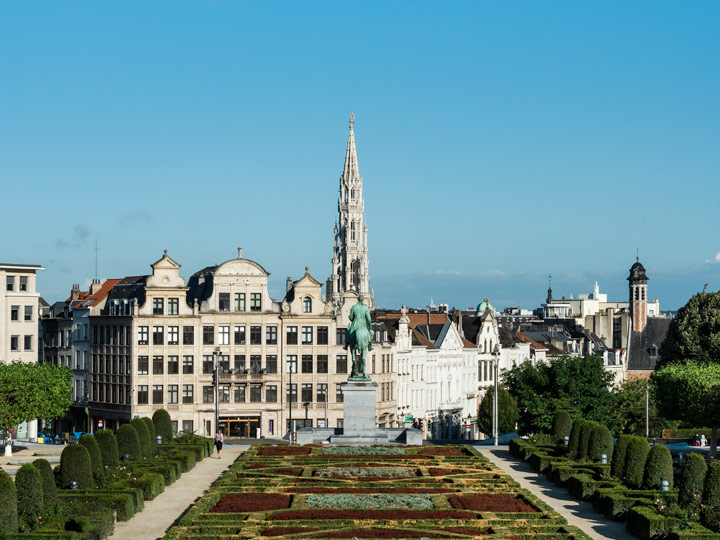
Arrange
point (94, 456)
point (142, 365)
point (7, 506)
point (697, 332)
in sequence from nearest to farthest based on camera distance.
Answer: point (7, 506)
point (94, 456)
point (142, 365)
point (697, 332)

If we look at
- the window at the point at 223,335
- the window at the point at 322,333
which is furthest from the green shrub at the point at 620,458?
the window at the point at 223,335

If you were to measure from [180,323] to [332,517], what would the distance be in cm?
6234

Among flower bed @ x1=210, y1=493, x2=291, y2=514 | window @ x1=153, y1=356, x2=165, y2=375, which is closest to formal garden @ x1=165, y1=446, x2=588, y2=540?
flower bed @ x1=210, y1=493, x2=291, y2=514

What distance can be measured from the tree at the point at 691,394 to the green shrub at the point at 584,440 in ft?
46.0

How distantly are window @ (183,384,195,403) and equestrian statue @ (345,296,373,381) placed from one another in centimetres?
3167

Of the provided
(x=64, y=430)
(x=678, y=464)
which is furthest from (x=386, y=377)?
(x=678, y=464)

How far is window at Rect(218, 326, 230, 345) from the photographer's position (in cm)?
10662

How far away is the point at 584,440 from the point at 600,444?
109cm

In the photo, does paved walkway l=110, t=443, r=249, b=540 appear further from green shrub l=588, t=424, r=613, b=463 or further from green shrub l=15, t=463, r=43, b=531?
green shrub l=588, t=424, r=613, b=463

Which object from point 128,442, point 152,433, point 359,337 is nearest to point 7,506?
point 128,442

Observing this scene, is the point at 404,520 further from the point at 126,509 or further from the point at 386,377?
the point at 386,377

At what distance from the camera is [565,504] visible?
5309 cm

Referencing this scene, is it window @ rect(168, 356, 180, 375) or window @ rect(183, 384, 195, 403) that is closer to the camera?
window @ rect(183, 384, 195, 403)

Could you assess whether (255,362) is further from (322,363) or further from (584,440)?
(584,440)
